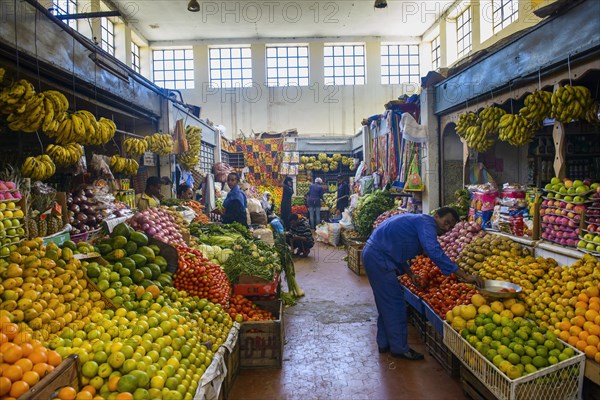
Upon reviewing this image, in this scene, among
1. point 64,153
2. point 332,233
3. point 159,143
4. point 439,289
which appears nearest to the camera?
point 64,153

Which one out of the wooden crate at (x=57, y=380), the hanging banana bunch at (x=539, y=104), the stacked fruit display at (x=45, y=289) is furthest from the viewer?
the hanging banana bunch at (x=539, y=104)

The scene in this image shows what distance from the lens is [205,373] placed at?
2770 millimetres

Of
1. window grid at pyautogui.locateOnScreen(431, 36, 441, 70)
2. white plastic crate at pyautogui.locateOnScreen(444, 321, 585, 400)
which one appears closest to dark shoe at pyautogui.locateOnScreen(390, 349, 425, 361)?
white plastic crate at pyautogui.locateOnScreen(444, 321, 585, 400)

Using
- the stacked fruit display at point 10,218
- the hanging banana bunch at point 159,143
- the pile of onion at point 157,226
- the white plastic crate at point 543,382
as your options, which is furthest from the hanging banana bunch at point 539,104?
the hanging banana bunch at point 159,143

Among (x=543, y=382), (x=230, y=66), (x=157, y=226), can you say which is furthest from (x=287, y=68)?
(x=543, y=382)

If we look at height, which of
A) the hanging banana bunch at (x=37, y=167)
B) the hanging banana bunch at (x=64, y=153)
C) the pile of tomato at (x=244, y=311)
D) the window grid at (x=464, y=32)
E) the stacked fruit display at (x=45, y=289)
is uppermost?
the window grid at (x=464, y=32)

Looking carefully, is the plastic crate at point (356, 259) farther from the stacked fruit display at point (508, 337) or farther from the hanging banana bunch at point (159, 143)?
the stacked fruit display at point (508, 337)

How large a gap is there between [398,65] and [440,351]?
1670 cm

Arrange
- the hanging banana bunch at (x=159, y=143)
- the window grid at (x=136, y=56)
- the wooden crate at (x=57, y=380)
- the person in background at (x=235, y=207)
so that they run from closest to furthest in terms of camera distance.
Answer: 1. the wooden crate at (x=57, y=380)
2. the hanging banana bunch at (x=159, y=143)
3. the person in background at (x=235, y=207)
4. the window grid at (x=136, y=56)

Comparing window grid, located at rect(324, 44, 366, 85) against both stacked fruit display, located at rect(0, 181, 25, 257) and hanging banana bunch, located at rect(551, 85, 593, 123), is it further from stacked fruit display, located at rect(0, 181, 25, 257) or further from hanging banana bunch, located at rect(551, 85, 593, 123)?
stacked fruit display, located at rect(0, 181, 25, 257)

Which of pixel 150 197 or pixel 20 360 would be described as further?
pixel 150 197

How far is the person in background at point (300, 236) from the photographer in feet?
32.4

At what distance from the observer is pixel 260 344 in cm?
400

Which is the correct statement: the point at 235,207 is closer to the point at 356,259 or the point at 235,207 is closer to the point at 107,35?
the point at 356,259
